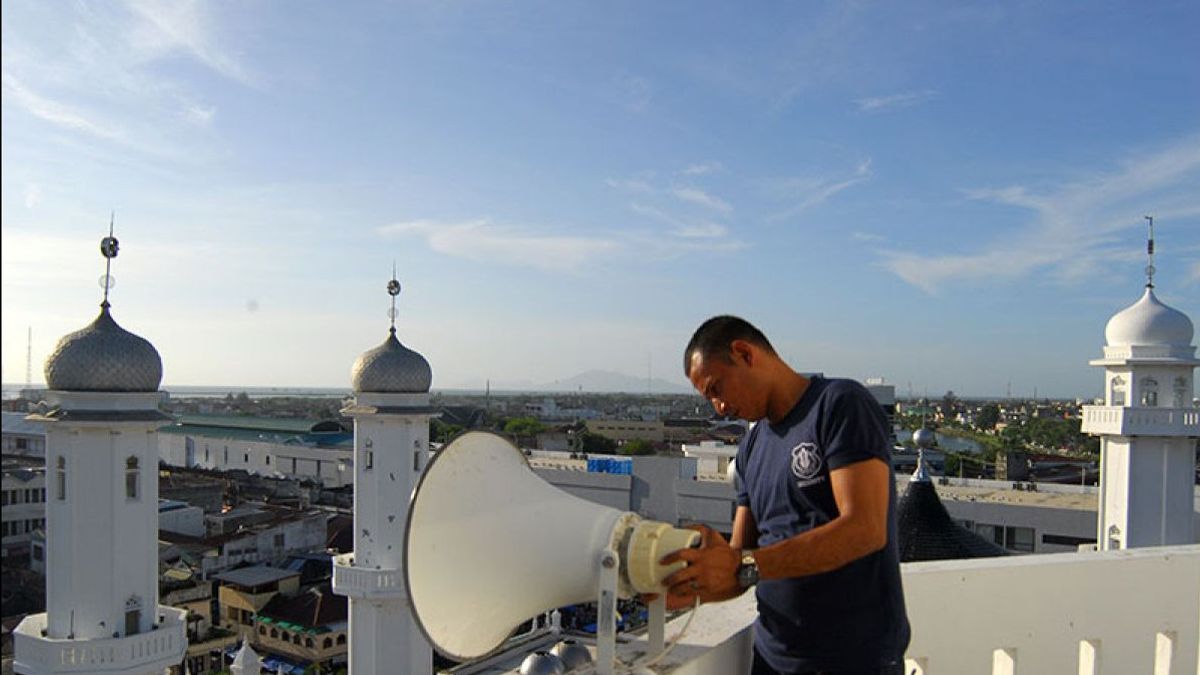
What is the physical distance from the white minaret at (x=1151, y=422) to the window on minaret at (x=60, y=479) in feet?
40.4

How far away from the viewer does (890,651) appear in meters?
2.05

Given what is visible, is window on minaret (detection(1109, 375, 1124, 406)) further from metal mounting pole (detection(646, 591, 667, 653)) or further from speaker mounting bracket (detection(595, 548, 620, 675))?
speaker mounting bracket (detection(595, 548, 620, 675))

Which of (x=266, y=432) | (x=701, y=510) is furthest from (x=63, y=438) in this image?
(x=266, y=432)

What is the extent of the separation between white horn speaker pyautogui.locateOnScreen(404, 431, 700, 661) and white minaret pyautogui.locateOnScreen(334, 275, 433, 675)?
8651mm

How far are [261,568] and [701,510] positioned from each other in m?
14.9

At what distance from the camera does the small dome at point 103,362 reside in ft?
26.1

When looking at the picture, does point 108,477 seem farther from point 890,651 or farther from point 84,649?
point 890,651

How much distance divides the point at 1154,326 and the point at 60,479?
12897 mm

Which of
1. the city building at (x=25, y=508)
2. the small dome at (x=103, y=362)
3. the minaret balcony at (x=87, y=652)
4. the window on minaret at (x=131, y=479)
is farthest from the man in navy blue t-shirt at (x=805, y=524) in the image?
the city building at (x=25, y=508)

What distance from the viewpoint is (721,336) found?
6.83 ft

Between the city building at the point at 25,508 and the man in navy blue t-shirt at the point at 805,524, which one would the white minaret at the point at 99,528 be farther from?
the city building at the point at 25,508

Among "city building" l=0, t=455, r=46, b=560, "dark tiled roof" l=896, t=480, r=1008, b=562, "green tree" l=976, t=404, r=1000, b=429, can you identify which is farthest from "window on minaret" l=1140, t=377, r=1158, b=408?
"green tree" l=976, t=404, r=1000, b=429

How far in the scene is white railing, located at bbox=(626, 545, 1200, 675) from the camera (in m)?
2.91

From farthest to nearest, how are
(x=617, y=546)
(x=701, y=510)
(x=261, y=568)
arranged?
(x=701, y=510) → (x=261, y=568) → (x=617, y=546)
